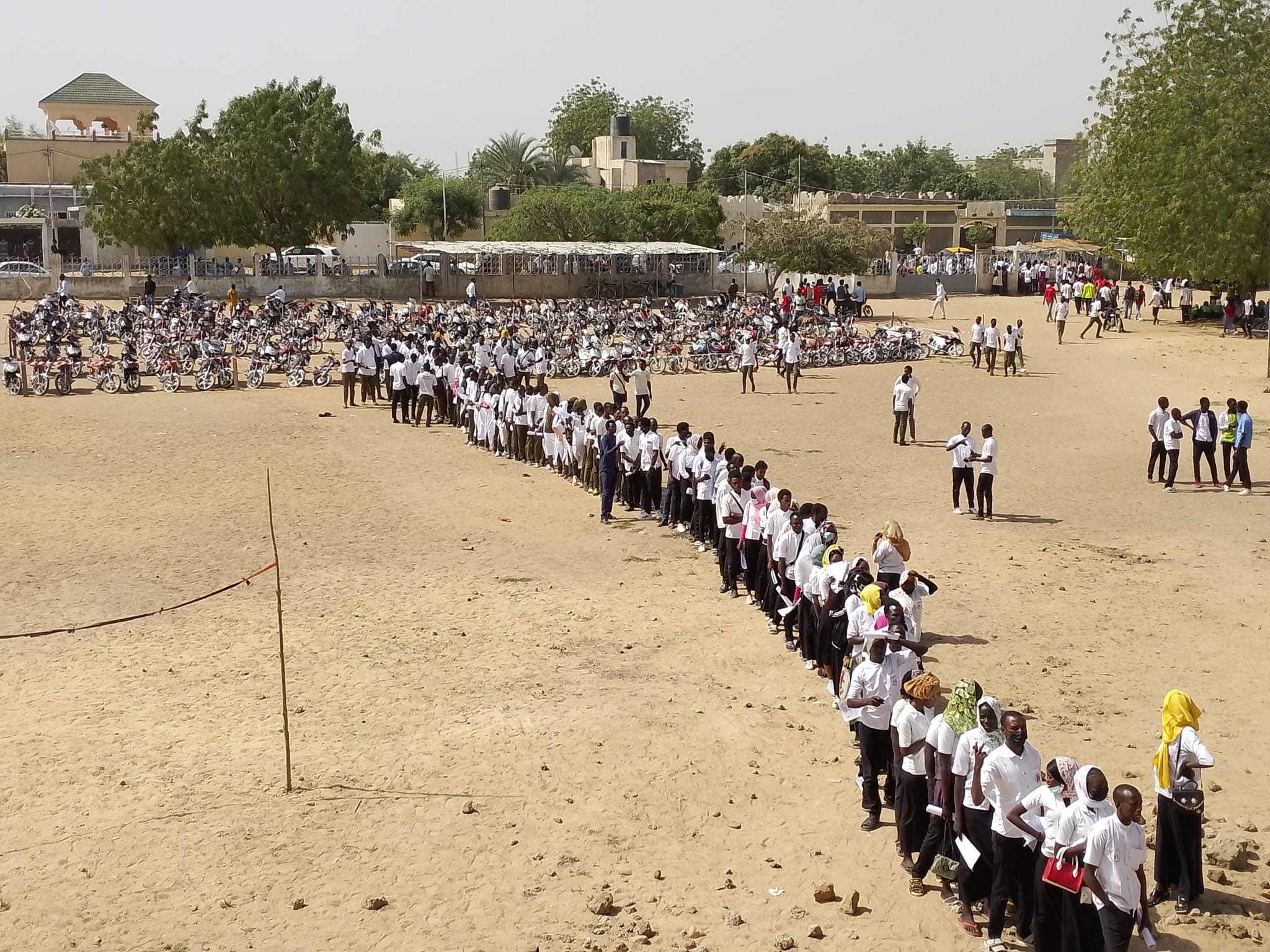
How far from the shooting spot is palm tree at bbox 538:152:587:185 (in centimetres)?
7544

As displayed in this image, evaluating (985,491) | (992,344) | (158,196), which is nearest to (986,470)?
(985,491)

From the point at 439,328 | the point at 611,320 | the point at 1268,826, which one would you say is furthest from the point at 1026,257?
the point at 1268,826

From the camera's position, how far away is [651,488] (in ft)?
57.4

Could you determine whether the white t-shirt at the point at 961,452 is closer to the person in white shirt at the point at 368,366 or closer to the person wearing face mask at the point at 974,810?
the person wearing face mask at the point at 974,810

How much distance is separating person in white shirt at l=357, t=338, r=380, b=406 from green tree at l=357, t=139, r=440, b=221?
23223 mm

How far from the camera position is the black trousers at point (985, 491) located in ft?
56.0

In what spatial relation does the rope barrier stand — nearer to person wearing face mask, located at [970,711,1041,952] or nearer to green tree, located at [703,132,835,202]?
person wearing face mask, located at [970,711,1041,952]

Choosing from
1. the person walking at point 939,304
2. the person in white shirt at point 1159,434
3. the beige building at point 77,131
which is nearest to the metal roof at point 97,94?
the beige building at point 77,131

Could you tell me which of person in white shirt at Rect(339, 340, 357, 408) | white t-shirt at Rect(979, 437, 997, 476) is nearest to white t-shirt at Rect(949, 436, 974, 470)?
white t-shirt at Rect(979, 437, 997, 476)

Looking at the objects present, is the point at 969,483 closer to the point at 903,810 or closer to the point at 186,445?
the point at 903,810

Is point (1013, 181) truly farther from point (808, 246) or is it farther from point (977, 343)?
point (977, 343)

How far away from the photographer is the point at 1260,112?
37.8 metres

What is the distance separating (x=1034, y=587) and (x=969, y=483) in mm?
3308

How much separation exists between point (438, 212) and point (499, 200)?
179 inches
